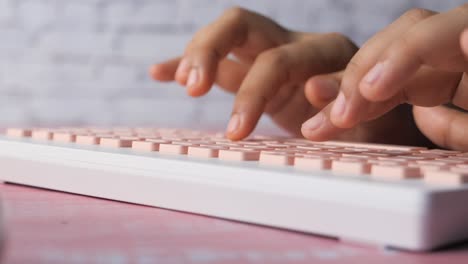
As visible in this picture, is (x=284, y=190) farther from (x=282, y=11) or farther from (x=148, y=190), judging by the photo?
(x=282, y=11)

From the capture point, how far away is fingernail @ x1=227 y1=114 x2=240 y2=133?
29.8 inches

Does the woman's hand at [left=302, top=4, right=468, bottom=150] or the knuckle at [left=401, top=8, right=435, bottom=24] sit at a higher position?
the knuckle at [left=401, top=8, right=435, bottom=24]

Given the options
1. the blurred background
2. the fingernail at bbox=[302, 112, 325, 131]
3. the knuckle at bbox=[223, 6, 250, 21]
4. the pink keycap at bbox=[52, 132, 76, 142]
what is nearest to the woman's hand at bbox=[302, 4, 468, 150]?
the fingernail at bbox=[302, 112, 325, 131]

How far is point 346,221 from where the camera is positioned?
0.39m

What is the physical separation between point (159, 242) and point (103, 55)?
1.86 metres

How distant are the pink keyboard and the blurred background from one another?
1583 mm

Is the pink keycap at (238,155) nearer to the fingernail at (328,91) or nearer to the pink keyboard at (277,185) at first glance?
the pink keyboard at (277,185)

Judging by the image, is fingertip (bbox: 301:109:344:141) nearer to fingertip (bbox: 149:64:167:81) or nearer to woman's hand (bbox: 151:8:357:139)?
woman's hand (bbox: 151:8:357:139)

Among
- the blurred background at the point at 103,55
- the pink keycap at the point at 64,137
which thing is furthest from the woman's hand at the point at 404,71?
the blurred background at the point at 103,55

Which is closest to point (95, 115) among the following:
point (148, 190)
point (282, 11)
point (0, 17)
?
point (0, 17)

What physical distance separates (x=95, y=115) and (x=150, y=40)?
30 cm

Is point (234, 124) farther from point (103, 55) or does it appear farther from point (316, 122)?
point (103, 55)

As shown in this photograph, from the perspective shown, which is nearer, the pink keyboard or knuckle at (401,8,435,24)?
the pink keyboard

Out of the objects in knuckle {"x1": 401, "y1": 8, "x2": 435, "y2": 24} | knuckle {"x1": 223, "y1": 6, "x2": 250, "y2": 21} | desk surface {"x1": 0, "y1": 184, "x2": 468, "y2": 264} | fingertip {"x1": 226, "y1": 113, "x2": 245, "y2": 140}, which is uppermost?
knuckle {"x1": 223, "y1": 6, "x2": 250, "y2": 21}
